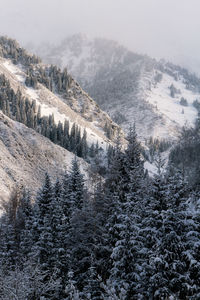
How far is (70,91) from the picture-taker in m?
190

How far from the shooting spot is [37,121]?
451ft

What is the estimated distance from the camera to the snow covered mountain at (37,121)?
7294 cm

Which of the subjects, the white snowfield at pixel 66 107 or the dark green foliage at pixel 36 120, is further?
the white snowfield at pixel 66 107

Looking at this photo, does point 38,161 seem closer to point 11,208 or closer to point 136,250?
point 11,208

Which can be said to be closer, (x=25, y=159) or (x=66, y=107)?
(x=25, y=159)

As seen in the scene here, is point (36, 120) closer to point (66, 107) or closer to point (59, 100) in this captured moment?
point (66, 107)

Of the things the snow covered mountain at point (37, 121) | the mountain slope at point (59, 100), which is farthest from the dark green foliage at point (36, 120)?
the mountain slope at point (59, 100)

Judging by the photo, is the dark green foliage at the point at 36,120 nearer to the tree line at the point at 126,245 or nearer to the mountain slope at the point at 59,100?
the mountain slope at the point at 59,100

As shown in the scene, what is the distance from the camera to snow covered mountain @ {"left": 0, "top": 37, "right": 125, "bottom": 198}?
72938 mm

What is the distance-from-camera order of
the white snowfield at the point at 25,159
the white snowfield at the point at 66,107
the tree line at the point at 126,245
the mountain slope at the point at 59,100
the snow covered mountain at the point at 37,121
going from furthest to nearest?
1. the mountain slope at the point at 59,100
2. the white snowfield at the point at 66,107
3. the snow covered mountain at the point at 37,121
4. the white snowfield at the point at 25,159
5. the tree line at the point at 126,245

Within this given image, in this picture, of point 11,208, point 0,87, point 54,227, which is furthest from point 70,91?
point 54,227

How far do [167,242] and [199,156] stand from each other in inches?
6065

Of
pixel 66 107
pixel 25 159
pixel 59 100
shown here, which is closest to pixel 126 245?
pixel 25 159

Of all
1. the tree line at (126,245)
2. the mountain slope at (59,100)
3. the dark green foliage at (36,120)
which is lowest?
the tree line at (126,245)
